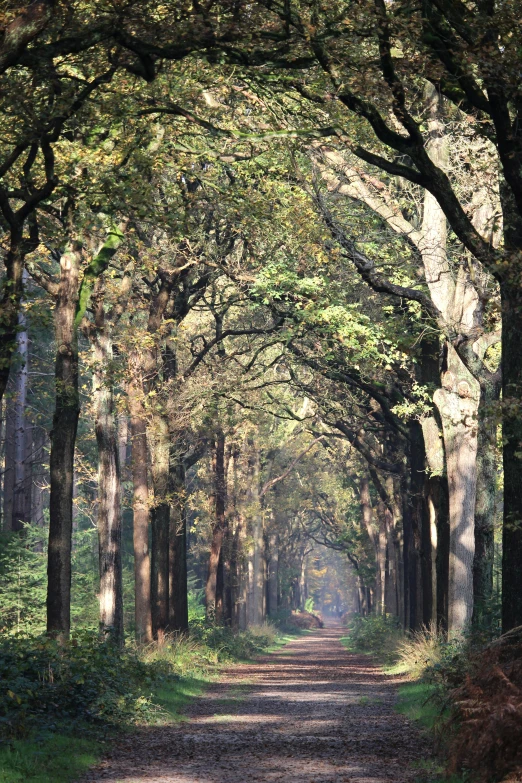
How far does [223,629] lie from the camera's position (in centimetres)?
3975

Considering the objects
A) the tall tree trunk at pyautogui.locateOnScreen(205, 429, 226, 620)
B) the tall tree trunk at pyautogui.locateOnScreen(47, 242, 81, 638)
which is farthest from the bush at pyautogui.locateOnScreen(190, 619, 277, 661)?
the tall tree trunk at pyautogui.locateOnScreen(47, 242, 81, 638)

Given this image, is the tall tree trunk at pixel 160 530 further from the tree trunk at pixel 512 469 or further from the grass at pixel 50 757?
the tree trunk at pixel 512 469

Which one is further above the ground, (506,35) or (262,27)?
(262,27)

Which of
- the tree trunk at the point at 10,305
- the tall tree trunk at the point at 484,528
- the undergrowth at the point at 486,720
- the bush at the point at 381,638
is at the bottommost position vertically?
the bush at the point at 381,638

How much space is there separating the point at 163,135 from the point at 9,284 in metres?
4.14

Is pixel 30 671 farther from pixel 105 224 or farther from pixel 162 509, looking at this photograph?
pixel 162 509

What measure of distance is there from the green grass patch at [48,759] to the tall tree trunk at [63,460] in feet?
12.5

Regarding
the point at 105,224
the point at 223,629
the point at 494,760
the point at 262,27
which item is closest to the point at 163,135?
the point at 105,224

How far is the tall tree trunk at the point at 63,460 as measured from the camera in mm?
16328

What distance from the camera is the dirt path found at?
11008 millimetres

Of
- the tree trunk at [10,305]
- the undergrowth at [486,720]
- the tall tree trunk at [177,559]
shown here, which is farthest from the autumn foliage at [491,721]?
the tall tree trunk at [177,559]

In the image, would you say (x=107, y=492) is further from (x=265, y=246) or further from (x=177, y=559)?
(x=177, y=559)

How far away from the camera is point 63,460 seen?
16.6m

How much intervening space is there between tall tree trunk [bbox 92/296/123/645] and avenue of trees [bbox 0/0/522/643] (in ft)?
0.22
